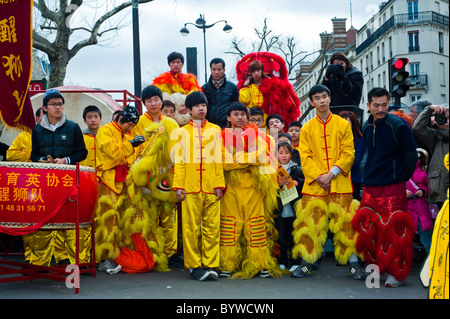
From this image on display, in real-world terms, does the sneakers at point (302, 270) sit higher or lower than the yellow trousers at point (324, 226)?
lower

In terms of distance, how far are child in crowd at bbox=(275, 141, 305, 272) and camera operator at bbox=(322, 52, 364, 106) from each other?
5.23 ft

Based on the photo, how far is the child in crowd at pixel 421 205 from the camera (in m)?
5.88

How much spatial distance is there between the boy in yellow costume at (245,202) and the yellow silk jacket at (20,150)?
8.00 ft

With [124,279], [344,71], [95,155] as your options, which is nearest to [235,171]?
[124,279]

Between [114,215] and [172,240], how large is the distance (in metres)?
0.82

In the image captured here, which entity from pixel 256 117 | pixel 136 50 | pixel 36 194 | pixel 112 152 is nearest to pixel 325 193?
pixel 256 117

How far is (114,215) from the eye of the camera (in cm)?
603

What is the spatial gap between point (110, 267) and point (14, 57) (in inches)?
96.9

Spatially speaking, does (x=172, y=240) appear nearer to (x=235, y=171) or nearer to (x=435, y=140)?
(x=235, y=171)

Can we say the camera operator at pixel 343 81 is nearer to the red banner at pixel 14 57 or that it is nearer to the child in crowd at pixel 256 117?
the child in crowd at pixel 256 117

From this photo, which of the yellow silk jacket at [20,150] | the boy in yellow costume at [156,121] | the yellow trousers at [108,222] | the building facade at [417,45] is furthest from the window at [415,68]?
the yellow silk jacket at [20,150]

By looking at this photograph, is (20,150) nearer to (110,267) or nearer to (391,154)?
(110,267)

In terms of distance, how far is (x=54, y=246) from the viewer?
6324 mm

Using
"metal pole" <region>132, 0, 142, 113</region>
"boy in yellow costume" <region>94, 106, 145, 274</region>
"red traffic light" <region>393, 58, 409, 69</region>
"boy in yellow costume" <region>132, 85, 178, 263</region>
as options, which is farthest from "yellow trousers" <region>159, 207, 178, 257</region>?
"red traffic light" <region>393, 58, 409, 69</region>
